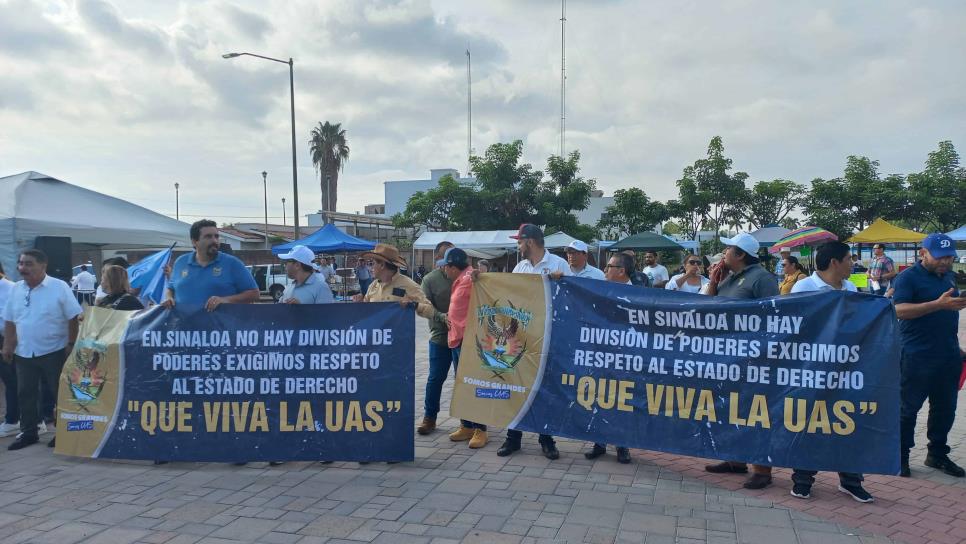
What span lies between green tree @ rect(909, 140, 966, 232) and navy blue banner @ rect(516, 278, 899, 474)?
28.9 meters

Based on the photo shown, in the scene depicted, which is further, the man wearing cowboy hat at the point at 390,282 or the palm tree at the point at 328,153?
the palm tree at the point at 328,153

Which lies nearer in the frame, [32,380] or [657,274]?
[32,380]

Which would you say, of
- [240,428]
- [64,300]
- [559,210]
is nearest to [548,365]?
[240,428]

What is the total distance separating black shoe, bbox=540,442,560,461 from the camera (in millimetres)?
5402

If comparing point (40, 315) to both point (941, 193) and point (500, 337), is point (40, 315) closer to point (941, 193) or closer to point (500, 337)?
point (500, 337)

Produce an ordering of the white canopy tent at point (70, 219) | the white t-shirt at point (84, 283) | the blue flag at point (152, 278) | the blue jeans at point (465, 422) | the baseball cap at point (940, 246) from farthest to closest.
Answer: the white t-shirt at point (84, 283)
the blue flag at point (152, 278)
the white canopy tent at point (70, 219)
the blue jeans at point (465, 422)
the baseball cap at point (940, 246)

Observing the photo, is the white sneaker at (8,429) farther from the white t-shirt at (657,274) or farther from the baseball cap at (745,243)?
the white t-shirt at (657,274)

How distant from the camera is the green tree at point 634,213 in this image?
33500mm

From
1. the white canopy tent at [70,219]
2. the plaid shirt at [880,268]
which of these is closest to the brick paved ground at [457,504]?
the white canopy tent at [70,219]

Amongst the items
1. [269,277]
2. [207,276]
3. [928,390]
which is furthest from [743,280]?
[269,277]

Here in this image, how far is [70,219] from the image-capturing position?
10781mm

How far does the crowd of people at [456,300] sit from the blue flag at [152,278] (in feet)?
13.8

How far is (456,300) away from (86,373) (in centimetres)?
309

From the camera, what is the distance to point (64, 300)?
241 inches
